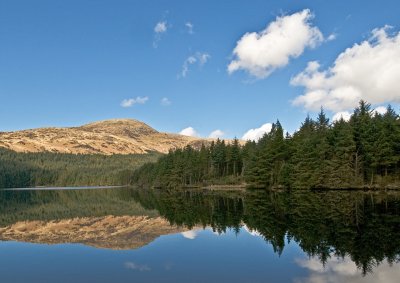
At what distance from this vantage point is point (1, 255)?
25703 mm

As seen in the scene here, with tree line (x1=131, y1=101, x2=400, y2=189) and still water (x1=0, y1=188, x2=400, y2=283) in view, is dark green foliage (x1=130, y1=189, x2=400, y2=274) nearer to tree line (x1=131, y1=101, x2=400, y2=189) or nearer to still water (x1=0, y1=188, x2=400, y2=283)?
still water (x1=0, y1=188, x2=400, y2=283)

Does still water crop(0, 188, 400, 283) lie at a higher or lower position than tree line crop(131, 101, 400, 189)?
lower

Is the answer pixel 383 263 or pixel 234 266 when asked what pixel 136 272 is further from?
pixel 383 263

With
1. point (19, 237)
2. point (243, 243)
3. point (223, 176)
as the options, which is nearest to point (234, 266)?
point (243, 243)

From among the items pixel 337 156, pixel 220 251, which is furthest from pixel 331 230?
pixel 337 156

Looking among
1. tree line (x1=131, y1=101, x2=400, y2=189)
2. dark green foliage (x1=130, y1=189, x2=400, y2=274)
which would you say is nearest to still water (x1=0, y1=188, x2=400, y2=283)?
dark green foliage (x1=130, y1=189, x2=400, y2=274)

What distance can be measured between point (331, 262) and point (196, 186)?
124 metres

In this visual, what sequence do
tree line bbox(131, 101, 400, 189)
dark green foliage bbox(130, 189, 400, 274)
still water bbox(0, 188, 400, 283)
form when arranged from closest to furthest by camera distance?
still water bbox(0, 188, 400, 283)
dark green foliage bbox(130, 189, 400, 274)
tree line bbox(131, 101, 400, 189)

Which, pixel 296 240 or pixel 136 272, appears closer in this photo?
pixel 136 272

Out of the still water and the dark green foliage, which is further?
the dark green foliage

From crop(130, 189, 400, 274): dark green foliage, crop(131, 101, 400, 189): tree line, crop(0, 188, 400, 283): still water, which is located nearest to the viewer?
crop(0, 188, 400, 283): still water

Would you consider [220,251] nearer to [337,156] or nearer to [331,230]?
[331,230]

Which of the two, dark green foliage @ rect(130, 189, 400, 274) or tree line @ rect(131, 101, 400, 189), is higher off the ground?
tree line @ rect(131, 101, 400, 189)

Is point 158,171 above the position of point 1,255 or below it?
above
